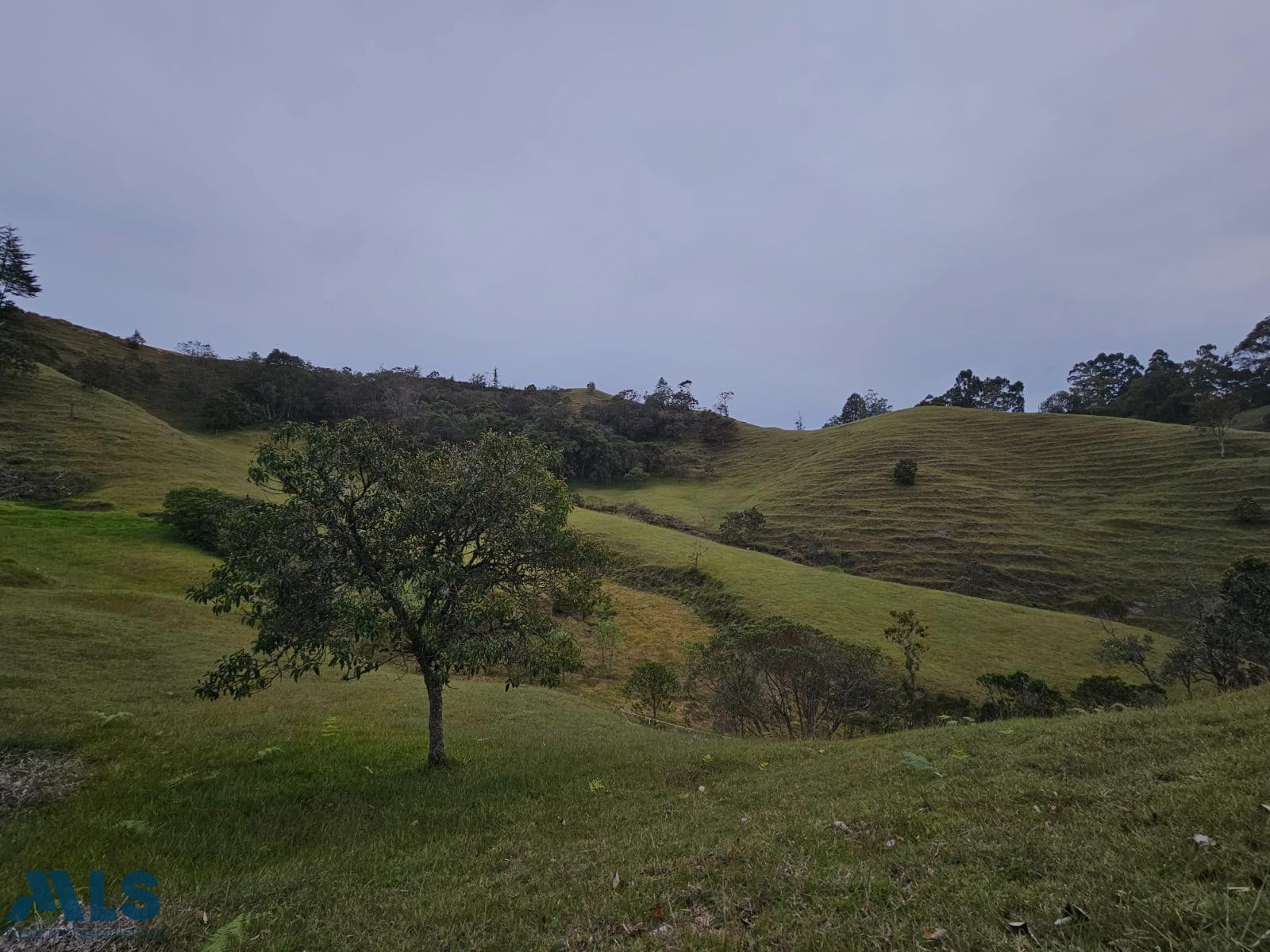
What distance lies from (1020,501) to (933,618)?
36.5 m

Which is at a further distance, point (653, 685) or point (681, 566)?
point (681, 566)

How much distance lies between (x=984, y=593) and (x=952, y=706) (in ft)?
85.6

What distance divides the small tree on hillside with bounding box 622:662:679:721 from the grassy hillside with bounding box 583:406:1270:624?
35.8m

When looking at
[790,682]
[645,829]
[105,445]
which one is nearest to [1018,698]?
[790,682]

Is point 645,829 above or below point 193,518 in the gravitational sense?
above

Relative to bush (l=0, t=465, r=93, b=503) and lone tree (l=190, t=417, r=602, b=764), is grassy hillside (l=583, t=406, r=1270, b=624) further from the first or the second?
bush (l=0, t=465, r=93, b=503)

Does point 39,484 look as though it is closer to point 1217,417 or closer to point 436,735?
point 436,735

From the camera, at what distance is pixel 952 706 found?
28.5 metres

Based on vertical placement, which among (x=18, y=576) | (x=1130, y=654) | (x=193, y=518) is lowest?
(x=18, y=576)

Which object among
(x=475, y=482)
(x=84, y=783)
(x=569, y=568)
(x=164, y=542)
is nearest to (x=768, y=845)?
(x=569, y=568)

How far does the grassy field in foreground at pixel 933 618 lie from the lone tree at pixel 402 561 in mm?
27992

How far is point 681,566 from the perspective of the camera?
49.8m

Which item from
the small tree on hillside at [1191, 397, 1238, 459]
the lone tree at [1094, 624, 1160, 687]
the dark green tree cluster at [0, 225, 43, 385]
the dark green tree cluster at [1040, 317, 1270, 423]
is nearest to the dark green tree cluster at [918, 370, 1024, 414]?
the dark green tree cluster at [1040, 317, 1270, 423]

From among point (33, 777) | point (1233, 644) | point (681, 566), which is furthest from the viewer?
point (681, 566)
